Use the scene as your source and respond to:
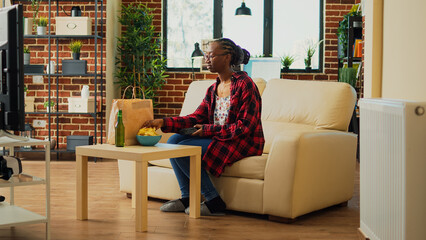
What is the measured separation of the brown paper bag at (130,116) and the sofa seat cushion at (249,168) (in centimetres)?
61

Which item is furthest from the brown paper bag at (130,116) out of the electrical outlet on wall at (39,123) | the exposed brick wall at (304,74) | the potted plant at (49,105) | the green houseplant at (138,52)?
the exposed brick wall at (304,74)

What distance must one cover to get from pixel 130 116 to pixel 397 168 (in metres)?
1.67

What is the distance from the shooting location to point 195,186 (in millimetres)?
3371

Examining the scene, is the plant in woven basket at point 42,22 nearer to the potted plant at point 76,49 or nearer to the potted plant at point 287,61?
the potted plant at point 76,49

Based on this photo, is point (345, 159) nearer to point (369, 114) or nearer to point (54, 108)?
point (369, 114)

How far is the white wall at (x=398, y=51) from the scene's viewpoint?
103 inches

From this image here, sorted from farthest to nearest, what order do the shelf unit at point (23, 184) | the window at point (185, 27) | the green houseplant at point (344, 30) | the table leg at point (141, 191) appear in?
the window at point (185, 27)
the green houseplant at point (344, 30)
the table leg at point (141, 191)
the shelf unit at point (23, 184)

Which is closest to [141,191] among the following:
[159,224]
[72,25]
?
[159,224]

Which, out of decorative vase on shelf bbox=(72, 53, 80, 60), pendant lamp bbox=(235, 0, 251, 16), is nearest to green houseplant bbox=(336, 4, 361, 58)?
pendant lamp bbox=(235, 0, 251, 16)

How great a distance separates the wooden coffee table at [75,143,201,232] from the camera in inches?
117

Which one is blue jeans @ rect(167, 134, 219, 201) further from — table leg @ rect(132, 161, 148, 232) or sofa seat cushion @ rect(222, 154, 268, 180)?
table leg @ rect(132, 161, 148, 232)

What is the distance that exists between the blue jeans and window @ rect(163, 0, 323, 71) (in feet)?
12.4

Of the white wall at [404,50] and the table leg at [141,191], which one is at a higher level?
the white wall at [404,50]

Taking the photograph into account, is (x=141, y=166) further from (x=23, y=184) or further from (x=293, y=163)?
(x=293, y=163)
